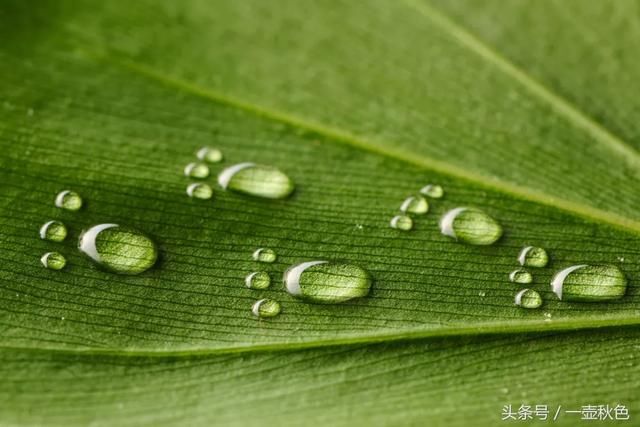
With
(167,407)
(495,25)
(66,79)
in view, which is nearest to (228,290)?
(167,407)

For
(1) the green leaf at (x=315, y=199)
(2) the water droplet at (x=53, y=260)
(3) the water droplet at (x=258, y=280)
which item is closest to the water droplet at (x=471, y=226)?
(1) the green leaf at (x=315, y=199)

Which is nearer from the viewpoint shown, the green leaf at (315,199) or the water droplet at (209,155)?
the green leaf at (315,199)

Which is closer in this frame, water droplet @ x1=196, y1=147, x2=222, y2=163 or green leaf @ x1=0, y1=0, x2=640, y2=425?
green leaf @ x1=0, y1=0, x2=640, y2=425

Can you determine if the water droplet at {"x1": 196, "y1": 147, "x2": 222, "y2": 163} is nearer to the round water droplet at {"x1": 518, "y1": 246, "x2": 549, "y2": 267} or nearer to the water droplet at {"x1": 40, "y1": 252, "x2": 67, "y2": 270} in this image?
the water droplet at {"x1": 40, "y1": 252, "x2": 67, "y2": 270}

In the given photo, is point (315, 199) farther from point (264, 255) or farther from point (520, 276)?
point (520, 276)

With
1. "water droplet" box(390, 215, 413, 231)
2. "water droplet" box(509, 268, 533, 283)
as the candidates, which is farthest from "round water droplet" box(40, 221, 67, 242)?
"water droplet" box(509, 268, 533, 283)

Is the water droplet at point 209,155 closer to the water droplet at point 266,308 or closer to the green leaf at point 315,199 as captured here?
the green leaf at point 315,199

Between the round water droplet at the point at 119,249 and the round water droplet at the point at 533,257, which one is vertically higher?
the round water droplet at the point at 119,249
